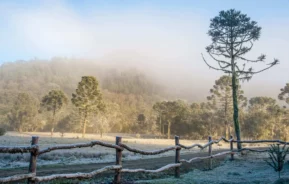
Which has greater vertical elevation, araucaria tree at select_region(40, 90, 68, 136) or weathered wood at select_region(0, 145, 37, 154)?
araucaria tree at select_region(40, 90, 68, 136)

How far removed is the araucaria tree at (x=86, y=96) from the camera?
5303cm

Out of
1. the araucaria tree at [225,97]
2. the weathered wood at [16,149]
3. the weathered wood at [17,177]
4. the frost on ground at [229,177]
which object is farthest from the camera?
the araucaria tree at [225,97]

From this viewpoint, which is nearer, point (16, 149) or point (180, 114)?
point (16, 149)

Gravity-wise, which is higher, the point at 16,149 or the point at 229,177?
the point at 16,149

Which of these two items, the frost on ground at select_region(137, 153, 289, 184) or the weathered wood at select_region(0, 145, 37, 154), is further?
the frost on ground at select_region(137, 153, 289, 184)

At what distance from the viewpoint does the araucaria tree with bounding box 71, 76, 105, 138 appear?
5303 centimetres

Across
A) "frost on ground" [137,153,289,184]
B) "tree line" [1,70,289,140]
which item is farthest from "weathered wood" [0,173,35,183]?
"tree line" [1,70,289,140]

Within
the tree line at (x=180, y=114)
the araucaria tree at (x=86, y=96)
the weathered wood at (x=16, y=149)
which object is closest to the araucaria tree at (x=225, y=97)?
the tree line at (x=180, y=114)

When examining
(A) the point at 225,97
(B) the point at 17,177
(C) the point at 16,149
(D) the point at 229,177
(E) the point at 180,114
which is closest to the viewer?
(B) the point at 17,177

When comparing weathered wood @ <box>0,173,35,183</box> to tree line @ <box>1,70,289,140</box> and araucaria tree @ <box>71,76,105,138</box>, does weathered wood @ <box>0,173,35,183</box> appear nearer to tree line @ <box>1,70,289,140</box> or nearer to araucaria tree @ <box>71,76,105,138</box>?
tree line @ <box>1,70,289,140</box>

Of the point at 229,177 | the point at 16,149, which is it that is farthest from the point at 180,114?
the point at 16,149

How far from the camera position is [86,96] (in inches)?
2105

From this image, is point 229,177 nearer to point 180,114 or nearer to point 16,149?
point 16,149

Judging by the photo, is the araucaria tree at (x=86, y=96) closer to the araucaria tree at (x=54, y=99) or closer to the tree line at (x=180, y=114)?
the tree line at (x=180, y=114)
